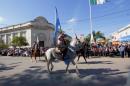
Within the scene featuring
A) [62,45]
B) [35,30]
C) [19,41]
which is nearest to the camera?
[62,45]

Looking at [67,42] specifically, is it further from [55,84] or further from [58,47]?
[55,84]

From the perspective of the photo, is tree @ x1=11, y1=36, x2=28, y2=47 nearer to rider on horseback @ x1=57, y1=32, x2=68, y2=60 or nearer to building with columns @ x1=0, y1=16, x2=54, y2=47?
building with columns @ x1=0, y1=16, x2=54, y2=47

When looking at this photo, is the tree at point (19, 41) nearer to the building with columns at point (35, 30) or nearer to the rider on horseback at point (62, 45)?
the building with columns at point (35, 30)

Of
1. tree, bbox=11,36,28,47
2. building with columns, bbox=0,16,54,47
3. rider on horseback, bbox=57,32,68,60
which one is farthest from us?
building with columns, bbox=0,16,54,47

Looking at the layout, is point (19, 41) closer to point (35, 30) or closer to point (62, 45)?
point (35, 30)

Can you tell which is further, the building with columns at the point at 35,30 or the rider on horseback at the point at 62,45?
the building with columns at the point at 35,30

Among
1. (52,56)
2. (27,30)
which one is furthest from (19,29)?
(52,56)

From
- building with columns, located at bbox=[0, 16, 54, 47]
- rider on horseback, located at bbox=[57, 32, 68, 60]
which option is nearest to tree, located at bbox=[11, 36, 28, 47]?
building with columns, located at bbox=[0, 16, 54, 47]

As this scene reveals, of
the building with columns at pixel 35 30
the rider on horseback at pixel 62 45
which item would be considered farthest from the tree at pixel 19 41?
the rider on horseback at pixel 62 45

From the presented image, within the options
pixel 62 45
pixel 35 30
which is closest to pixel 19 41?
pixel 35 30

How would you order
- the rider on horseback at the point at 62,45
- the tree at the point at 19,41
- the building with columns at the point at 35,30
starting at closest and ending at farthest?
the rider on horseback at the point at 62,45, the tree at the point at 19,41, the building with columns at the point at 35,30

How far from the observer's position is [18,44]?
66062 millimetres

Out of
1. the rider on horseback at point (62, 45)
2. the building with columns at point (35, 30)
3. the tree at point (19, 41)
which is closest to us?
the rider on horseback at point (62, 45)

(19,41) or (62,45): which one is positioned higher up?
(19,41)
